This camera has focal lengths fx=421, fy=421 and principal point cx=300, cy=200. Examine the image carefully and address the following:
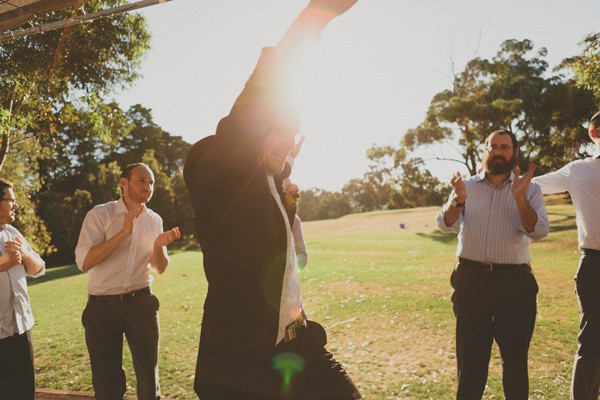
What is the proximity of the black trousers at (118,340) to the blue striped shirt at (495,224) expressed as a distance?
3328mm

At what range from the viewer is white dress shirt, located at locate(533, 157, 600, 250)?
4.23 metres

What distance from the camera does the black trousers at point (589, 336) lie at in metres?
3.99

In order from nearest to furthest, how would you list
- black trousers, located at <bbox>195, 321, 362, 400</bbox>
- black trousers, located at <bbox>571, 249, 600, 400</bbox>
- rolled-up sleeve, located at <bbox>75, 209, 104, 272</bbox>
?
black trousers, located at <bbox>195, 321, 362, 400</bbox>, black trousers, located at <bbox>571, 249, 600, 400</bbox>, rolled-up sleeve, located at <bbox>75, 209, 104, 272</bbox>

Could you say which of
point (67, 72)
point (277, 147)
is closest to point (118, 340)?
point (277, 147)

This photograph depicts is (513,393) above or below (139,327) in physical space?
below

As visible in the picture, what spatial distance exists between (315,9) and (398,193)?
7098cm

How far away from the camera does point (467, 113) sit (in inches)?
1172

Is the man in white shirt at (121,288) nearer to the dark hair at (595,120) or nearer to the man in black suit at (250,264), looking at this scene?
the man in black suit at (250,264)

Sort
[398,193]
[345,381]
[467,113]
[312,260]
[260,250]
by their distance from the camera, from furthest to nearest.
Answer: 1. [398,193]
2. [467,113]
3. [312,260]
4. [345,381]
5. [260,250]

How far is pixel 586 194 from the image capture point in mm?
4348

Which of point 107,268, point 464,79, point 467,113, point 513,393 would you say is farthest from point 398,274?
point 464,79

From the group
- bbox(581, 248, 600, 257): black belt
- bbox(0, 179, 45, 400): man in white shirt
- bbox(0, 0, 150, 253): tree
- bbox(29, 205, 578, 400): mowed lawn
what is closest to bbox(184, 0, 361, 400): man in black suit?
bbox(0, 179, 45, 400): man in white shirt

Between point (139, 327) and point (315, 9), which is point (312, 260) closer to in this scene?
point (139, 327)

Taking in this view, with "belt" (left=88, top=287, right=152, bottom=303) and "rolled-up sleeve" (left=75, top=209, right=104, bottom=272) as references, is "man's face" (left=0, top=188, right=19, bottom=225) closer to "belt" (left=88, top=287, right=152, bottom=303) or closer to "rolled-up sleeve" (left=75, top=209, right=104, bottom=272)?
"rolled-up sleeve" (left=75, top=209, right=104, bottom=272)
